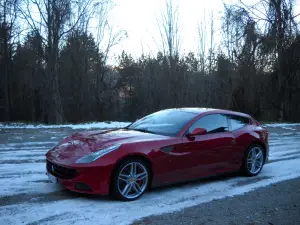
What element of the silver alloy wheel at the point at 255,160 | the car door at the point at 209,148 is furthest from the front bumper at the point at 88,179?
the silver alloy wheel at the point at 255,160

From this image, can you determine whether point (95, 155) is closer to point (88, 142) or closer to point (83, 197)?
point (88, 142)

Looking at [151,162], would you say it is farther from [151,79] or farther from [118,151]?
[151,79]

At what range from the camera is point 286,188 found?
19.7 feet

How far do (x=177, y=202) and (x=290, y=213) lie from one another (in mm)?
1622

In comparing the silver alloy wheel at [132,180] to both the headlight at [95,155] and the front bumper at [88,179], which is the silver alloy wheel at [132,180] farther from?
the headlight at [95,155]

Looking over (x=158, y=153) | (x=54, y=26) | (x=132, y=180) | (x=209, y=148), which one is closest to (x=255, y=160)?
(x=209, y=148)

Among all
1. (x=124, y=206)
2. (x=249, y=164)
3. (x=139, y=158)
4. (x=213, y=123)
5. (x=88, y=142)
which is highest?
(x=213, y=123)

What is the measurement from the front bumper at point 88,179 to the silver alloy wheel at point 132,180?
244 millimetres

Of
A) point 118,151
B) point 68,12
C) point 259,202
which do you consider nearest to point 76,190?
point 118,151

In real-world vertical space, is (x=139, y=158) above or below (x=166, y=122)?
below

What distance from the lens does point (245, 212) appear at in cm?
464

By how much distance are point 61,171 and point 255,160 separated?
13.6 feet

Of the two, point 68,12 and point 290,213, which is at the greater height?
point 68,12

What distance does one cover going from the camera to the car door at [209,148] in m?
5.68
